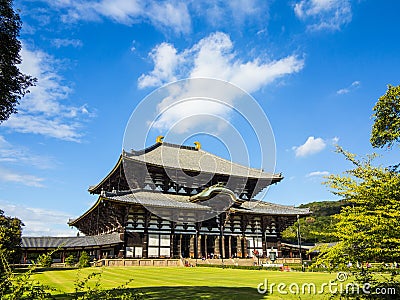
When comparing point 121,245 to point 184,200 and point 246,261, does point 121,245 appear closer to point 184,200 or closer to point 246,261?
point 184,200

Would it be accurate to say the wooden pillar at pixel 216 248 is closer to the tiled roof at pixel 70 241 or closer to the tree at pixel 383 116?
the tiled roof at pixel 70 241

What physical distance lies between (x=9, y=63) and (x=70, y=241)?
27261 millimetres

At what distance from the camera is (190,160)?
43531mm

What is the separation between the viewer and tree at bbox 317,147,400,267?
7.40 m

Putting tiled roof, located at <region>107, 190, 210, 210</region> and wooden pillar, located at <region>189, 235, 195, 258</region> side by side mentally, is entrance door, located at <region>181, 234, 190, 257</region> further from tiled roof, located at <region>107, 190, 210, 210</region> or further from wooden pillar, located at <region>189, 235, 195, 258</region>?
tiled roof, located at <region>107, 190, 210, 210</region>

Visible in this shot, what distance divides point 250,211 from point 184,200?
26.4 feet

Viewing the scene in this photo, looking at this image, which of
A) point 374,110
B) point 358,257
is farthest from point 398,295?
point 374,110

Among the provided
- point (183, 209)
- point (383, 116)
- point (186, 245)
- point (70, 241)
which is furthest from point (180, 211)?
point (383, 116)

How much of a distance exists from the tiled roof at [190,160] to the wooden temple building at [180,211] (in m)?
0.14

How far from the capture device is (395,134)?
12633 mm

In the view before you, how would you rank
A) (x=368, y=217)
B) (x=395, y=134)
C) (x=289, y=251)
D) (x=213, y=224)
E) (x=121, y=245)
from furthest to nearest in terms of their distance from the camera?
(x=289, y=251) → (x=213, y=224) → (x=121, y=245) → (x=395, y=134) → (x=368, y=217)

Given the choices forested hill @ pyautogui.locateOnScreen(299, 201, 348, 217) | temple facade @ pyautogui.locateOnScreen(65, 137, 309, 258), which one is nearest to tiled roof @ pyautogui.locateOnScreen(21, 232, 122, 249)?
temple facade @ pyautogui.locateOnScreen(65, 137, 309, 258)

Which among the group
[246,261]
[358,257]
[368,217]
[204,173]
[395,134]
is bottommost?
[246,261]

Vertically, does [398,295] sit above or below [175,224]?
Result: below
